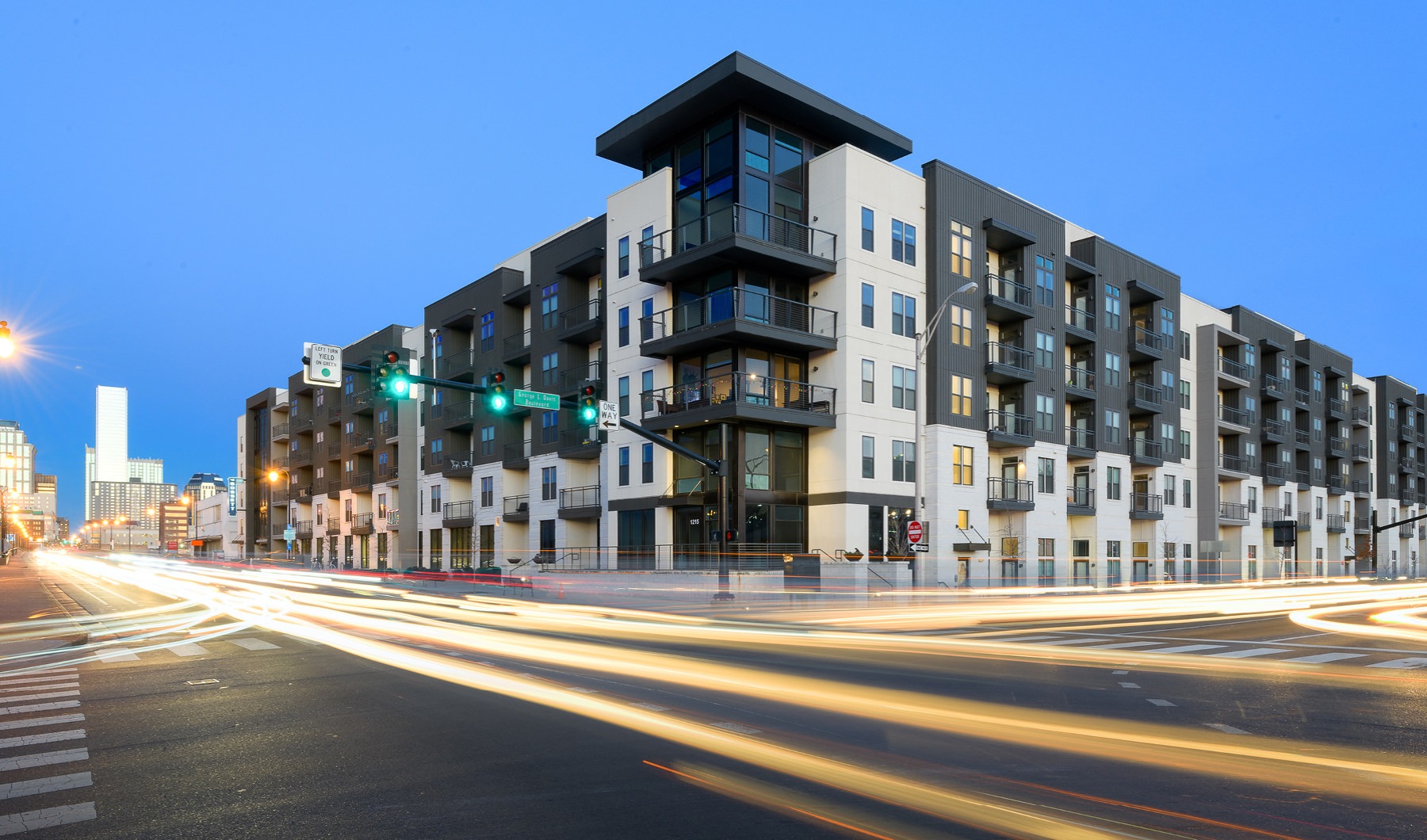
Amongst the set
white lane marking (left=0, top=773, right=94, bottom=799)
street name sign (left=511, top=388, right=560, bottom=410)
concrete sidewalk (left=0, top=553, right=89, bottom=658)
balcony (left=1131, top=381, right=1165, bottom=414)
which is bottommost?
concrete sidewalk (left=0, top=553, right=89, bottom=658)

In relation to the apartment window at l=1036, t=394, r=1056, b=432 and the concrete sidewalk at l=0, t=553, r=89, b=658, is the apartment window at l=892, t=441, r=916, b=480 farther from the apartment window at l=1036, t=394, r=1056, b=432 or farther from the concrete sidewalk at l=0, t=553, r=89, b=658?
the concrete sidewalk at l=0, t=553, r=89, b=658

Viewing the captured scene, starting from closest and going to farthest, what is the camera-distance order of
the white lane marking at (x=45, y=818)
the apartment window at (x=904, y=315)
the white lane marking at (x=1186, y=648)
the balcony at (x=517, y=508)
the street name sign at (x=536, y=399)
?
1. the white lane marking at (x=45, y=818)
2. the white lane marking at (x=1186, y=648)
3. the street name sign at (x=536, y=399)
4. the apartment window at (x=904, y=315)
5. the balcony at (x=517, y=508)

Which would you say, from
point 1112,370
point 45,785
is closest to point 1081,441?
point 1112,370

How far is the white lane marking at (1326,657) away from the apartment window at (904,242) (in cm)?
2657

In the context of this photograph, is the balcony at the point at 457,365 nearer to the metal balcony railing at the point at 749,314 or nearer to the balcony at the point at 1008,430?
the metal balcony railing at the point at 749,314

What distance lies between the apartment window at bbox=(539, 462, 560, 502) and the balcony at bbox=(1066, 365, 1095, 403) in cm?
2817

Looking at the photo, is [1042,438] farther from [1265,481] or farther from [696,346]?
[1265,481]

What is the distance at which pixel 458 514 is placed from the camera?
6156cm

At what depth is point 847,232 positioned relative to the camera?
128 ft

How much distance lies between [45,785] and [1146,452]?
57776 mm

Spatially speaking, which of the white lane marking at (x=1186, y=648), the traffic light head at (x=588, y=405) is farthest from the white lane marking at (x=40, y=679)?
the white lane marking at (x=1186, y=648)

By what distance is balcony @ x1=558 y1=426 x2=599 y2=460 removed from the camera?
48.1 meters

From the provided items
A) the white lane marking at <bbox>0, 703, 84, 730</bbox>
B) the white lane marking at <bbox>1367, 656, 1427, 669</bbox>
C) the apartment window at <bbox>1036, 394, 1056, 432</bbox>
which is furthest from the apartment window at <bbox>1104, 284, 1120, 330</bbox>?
the white lane marking at <bbox>0, 703, 84, 730</bbox>

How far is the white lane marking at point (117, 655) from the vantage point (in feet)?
55.2
